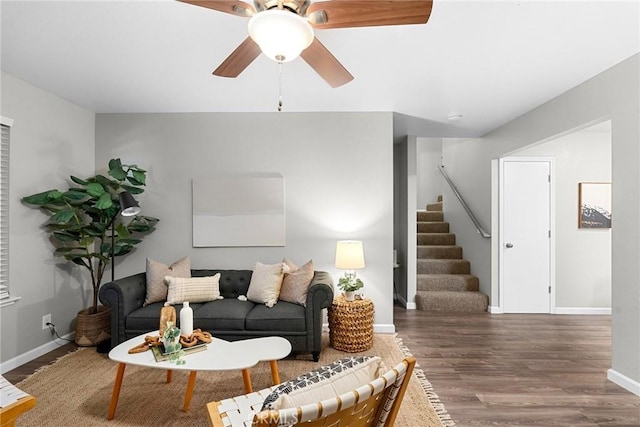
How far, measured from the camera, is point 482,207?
5086 millimetres

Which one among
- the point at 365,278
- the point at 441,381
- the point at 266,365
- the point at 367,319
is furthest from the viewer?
the point at 365,278

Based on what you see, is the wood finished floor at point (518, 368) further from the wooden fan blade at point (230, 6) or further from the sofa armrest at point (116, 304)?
the wooden fan blade at point (230, 6)

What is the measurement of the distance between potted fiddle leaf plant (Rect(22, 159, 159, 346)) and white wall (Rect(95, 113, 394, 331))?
37 cm

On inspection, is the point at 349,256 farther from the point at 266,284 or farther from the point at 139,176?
the point at 139,176

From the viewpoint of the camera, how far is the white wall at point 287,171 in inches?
155

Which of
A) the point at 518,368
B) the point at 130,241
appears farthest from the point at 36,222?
the point at 518,368

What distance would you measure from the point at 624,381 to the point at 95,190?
4.80 m

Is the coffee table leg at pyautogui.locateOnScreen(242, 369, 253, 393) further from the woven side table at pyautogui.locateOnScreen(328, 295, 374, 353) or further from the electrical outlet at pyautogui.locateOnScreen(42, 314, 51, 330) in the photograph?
the electrical outlet at pyautogui.locateOnScreen(42, 314, 51, 330)

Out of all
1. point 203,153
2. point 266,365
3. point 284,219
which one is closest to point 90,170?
point 203,153

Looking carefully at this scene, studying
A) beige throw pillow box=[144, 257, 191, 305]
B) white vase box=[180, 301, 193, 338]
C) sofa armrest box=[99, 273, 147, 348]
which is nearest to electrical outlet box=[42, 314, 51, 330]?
sofa armrest box=[99, 273, 147, 348]

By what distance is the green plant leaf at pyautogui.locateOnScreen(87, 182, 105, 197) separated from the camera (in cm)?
331

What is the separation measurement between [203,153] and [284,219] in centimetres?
122

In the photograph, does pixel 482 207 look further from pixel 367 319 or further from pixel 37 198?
pixel 37 198

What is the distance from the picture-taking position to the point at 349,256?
343cm
